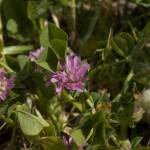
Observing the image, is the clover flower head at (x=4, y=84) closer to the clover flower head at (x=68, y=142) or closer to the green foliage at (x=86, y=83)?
the green foliage at (x=86, y=83)

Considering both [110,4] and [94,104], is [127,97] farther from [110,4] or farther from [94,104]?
[110,4]

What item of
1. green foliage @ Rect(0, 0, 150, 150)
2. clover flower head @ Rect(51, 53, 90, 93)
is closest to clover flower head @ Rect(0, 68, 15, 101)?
green foliage @ Rect(0, 0, 150, 150)

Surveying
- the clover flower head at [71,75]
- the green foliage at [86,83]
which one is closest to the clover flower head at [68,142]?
the green foliage at [86,83]

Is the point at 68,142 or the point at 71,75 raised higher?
the point at 71,75

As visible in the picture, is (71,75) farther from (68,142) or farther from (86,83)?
(68,142)

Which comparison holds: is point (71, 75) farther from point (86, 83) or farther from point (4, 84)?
point (4, 84)

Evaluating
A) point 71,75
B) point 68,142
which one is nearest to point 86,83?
point 71,75

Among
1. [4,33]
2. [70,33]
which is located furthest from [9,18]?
[70,33]
